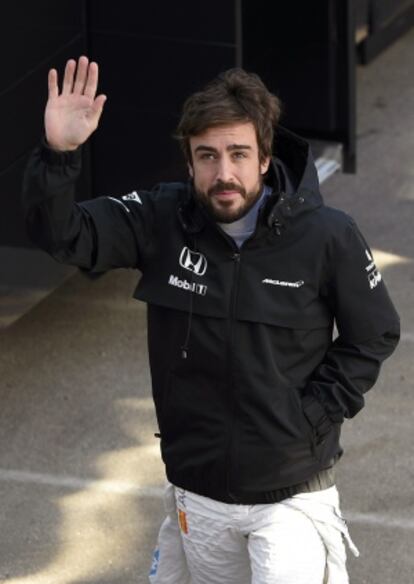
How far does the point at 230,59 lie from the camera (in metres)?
7.45

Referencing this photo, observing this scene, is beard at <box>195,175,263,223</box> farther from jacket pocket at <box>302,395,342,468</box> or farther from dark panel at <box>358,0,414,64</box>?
dark panel at <box>358,0,414,64</box>

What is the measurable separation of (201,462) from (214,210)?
0.72 metres

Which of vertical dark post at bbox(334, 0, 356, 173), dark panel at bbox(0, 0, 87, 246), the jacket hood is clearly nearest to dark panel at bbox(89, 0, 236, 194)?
dark panel at bbox(0, 0, 87, 246)

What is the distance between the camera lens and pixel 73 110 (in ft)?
13.4

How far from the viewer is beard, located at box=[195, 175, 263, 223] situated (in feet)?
13.4

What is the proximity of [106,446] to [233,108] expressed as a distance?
286 centimetres

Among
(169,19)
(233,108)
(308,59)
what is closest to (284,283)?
(233,108)

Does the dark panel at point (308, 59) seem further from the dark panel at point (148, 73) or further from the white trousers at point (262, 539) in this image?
the white trousers at point (262, 539)

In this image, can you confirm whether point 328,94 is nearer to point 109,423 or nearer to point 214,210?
point 109,423

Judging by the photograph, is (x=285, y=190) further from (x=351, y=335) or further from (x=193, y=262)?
(x=351, y=335)

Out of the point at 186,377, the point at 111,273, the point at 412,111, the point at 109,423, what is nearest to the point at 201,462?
the point at 186,377

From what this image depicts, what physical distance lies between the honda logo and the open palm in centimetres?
44

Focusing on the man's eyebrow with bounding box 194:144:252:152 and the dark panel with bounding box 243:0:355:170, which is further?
the dark panel with bounding box 243:0:355:170

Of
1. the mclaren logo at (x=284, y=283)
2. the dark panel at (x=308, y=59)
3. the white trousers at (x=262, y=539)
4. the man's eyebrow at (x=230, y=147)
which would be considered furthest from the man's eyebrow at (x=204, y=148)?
the dark panel at (x=308, y=59)
